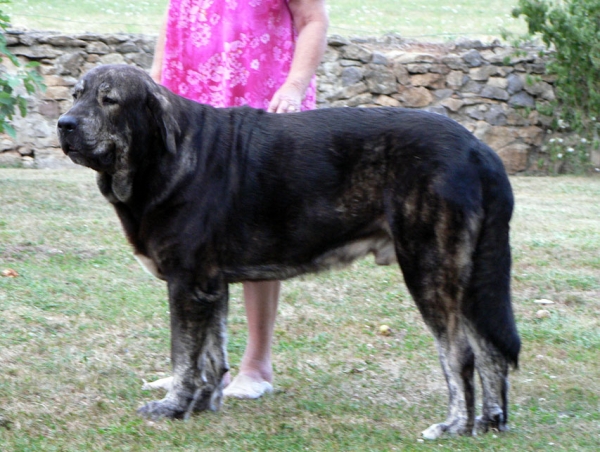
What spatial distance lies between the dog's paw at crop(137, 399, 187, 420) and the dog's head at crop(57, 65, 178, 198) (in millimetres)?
930

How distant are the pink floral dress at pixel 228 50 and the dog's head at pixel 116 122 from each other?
0.56 meters

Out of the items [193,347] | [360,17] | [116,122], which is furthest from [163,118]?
[360,17]

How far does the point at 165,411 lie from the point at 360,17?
1807 cm

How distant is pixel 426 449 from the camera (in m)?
3.44

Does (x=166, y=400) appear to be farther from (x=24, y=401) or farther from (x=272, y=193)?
Result: (x=272, y=193)

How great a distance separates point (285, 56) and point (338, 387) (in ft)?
5.50

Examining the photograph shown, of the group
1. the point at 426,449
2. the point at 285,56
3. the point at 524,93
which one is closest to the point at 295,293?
the point at 285,56

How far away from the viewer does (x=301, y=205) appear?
3654 millimetres

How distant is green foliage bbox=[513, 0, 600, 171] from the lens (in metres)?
12.5

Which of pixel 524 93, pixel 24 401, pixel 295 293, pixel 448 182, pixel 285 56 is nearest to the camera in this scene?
pixel 448 182

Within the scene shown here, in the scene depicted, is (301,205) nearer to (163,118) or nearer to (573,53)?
(163,118)

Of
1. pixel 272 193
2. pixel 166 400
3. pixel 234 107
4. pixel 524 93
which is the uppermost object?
pixel 234 107

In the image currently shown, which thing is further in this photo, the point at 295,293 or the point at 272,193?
the point at 295,293

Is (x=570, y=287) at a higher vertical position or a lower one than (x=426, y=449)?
lower
